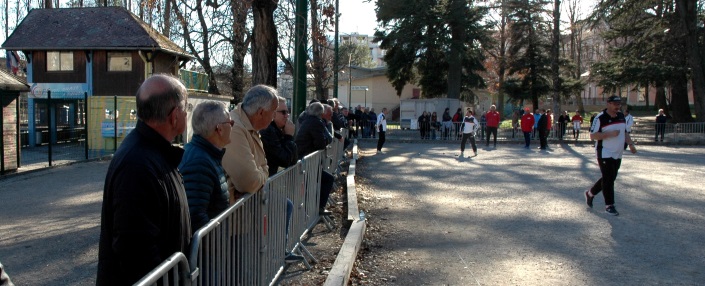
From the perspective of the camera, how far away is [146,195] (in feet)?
8.38

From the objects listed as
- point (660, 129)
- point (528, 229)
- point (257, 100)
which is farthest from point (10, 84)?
point (660, 129)

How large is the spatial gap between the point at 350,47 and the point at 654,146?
97.8 ft

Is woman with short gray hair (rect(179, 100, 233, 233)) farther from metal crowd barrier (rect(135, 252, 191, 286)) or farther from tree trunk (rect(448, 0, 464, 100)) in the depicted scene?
tree trunk (rect(448, 0, 464, 100))

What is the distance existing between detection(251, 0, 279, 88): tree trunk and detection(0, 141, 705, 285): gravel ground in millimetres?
2600

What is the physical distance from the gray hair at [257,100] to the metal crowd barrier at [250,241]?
605 millimetres

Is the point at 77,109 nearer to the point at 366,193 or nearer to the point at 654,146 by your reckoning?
the point at 366,193

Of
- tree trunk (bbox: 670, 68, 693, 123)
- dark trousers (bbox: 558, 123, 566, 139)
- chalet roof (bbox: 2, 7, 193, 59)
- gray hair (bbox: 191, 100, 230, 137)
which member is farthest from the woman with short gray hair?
tree trunk (bbox: 670, 68, 693, 123)

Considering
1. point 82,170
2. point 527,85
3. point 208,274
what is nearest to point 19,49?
point 82,170

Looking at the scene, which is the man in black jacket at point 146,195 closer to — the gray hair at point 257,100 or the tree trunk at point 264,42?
the gray hair at point 257,100

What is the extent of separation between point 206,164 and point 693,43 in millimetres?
37237

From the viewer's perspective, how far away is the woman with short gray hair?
3.71 metres

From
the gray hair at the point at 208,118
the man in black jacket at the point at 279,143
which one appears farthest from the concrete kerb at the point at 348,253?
the gray hair at the point at 208,118

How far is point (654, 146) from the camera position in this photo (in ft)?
88.5

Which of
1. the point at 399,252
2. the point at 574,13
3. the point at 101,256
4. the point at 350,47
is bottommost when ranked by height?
the point at 399,252
